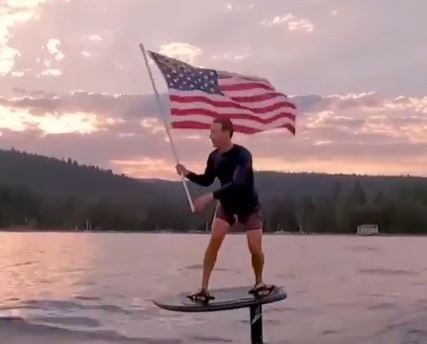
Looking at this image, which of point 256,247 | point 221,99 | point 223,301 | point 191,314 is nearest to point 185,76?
point 221,99

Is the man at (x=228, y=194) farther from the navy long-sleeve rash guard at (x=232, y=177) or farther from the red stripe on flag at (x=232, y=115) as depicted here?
the red stripe on flag at (x=232, y=115)

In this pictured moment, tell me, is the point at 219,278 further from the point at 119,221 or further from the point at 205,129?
the point at 119,221

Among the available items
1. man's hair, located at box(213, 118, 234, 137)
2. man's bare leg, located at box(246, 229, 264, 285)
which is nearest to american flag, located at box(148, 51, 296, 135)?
man's hair, located at box(213, 118, 234, 137)

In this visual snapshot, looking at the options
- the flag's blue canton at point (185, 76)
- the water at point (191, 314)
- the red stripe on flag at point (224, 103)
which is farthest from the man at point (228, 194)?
the water at point (191, 314)

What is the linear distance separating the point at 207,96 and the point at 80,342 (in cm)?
775

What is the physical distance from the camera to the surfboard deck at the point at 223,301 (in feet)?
47.7

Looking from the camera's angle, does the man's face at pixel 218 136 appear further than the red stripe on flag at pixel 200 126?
No

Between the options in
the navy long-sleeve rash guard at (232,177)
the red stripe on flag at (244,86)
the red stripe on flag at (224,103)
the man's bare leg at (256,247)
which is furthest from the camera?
the red stripe on flag at (244,86)

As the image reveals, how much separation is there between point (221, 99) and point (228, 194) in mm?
1847

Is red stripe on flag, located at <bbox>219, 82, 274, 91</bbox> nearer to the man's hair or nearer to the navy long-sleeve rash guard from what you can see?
the man's hair

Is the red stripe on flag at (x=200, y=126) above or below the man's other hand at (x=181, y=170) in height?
above

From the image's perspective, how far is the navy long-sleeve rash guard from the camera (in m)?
14.7

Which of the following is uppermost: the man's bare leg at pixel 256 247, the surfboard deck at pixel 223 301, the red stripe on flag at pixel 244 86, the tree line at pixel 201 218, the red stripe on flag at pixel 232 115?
the tree line at pixel 201 218

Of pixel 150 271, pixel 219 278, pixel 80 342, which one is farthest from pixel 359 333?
pixel 150 271
